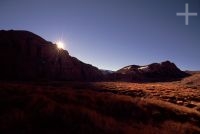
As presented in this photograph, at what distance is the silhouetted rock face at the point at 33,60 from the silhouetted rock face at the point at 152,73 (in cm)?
1859

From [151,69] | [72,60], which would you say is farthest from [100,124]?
[151,69]

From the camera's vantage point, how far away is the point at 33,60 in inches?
2454

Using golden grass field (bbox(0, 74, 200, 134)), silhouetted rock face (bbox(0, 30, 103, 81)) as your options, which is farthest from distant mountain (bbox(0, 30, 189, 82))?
golden grass field (bbox(0, 74, 200, 134))

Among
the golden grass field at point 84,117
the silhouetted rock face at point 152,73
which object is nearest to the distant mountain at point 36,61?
the silhouetted rock face at point 152,73

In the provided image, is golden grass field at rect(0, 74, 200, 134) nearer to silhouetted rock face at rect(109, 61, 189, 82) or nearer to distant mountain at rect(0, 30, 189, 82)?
distant mountain at rect(0, 30, 189, 82)

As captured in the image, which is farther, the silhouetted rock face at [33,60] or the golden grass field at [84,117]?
the silhouetted rock face at [33,60]

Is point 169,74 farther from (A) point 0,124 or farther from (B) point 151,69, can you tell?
(A) point 0,124

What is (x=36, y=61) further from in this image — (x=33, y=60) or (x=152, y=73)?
(x=152, y=73)

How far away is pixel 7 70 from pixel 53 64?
14.9 metres

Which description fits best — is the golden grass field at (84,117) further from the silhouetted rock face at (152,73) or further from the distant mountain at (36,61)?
the silhouetted rock face at (152,73)

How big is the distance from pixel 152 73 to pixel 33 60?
191 ft

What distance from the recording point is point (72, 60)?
247 ft

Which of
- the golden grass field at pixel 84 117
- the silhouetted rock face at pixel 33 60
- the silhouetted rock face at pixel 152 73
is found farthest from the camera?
the silhouetted rock face at pixel 152 73

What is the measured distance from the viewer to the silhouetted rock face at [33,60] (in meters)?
56.0
